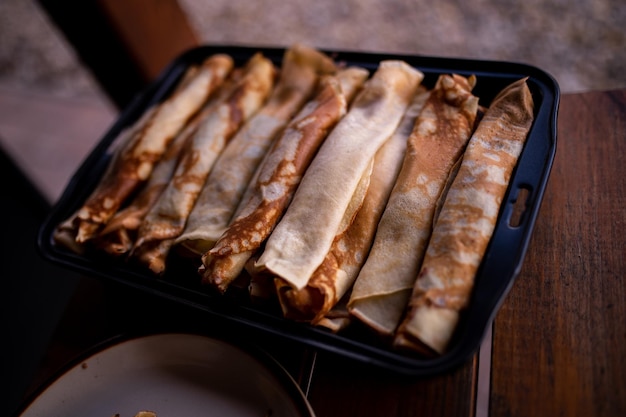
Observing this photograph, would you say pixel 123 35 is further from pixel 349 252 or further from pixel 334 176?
pixel 349 252

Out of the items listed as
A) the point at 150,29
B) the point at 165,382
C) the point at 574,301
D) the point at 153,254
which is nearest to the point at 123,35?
the point at 150,29

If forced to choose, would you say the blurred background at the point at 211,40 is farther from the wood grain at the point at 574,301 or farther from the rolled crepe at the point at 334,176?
the wood grain at the point at 574,301

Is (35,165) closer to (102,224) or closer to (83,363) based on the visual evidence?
(102,224)

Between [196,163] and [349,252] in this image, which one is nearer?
[349,252]

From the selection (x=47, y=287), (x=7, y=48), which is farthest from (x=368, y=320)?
(x=7, y=48)

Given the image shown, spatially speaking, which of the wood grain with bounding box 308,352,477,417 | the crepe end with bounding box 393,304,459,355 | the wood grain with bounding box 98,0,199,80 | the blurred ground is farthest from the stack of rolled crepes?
the blurred ground
